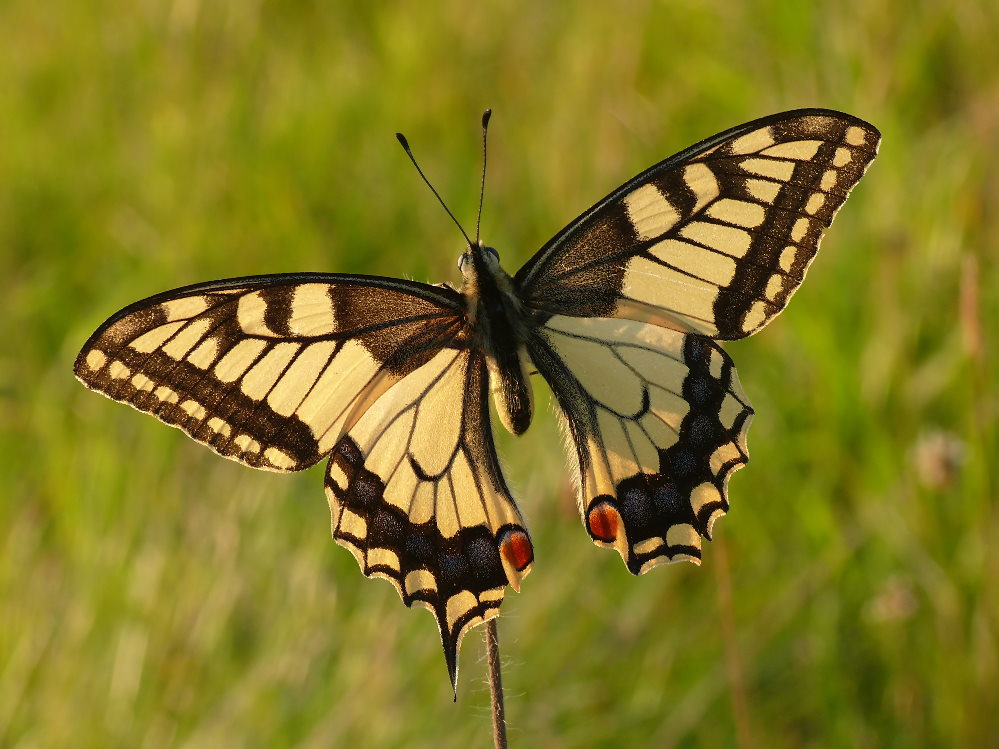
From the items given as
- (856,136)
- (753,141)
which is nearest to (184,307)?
(753,141)

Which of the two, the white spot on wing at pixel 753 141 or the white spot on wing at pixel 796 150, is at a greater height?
the white spot on wing at pixel 753 141

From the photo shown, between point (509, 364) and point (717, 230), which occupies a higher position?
point (717, 230)

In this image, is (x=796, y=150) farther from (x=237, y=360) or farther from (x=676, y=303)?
(x=237, y=360)

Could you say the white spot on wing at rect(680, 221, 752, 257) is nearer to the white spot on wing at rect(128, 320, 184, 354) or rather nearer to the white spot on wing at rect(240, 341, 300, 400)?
the white spot on wing at rect(240, 341, 300, 400)

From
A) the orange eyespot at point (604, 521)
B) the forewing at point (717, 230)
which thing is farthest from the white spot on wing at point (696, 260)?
the orange eyespot at point (604, 521)

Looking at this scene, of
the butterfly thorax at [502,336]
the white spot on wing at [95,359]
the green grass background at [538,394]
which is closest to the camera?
the white spot on wing at [95,359]

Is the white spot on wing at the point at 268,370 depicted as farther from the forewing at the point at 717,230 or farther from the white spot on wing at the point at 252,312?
the forewing at the point at 717,230

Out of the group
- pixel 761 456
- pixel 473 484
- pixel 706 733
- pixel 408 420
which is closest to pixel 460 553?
pixel 473 484

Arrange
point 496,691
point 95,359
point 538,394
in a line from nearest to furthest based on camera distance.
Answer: point 496,691 → point 95,359 → point 538,394

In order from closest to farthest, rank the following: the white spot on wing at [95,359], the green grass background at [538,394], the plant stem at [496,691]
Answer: the plant stem at [496,691] < the white spot on wing at [95,359] < the green grass background at [538,394]
